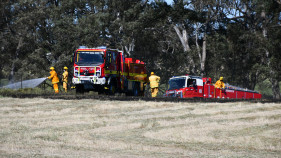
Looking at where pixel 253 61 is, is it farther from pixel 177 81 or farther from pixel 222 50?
pixel 177 81


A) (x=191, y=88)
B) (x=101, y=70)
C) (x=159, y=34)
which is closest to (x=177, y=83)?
(x=191, y=88)

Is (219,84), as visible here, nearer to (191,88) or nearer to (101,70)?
(191,88)

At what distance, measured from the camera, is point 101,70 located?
27.4 meters

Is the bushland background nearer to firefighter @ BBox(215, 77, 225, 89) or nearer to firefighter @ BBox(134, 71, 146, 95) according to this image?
firefighter @ BBox(215, 77, 225, 89)

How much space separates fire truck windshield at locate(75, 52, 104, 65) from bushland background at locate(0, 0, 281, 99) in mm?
22990

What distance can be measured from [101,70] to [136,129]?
12.5 metres

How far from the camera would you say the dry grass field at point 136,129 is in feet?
37.5

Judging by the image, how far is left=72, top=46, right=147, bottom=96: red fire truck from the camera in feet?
90.2

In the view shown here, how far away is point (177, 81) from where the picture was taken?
109 ft

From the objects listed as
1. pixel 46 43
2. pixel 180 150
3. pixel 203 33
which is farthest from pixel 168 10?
pixel 180 150

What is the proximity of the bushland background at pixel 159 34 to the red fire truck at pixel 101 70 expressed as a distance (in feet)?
68.1

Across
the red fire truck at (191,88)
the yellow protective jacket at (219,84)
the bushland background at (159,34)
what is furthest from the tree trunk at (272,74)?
the yellow protective jacket at (219,84)

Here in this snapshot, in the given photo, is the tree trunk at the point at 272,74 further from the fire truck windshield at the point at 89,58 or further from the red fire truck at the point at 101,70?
the fire truck windshield at the point at 89,58

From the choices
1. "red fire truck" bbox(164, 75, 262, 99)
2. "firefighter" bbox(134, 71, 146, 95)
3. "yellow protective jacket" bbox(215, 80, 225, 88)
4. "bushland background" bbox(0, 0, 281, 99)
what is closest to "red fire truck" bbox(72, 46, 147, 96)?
"firefighter" bbox(134, 71, 146, 95)
